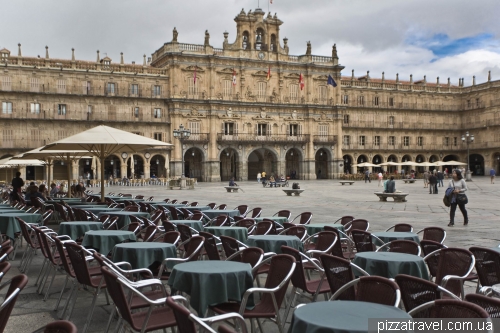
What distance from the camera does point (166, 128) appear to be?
Answer: 2015 inches

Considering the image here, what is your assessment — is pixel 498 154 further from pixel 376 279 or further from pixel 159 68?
pixel 376 279

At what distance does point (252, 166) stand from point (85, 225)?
50.6 metres

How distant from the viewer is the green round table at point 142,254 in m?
6.17

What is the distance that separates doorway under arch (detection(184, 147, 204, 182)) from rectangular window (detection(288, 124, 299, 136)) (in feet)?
33.5

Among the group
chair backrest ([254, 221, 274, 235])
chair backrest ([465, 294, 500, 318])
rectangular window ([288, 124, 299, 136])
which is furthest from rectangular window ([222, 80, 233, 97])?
chair backrest ([465, 294, 500, 318])

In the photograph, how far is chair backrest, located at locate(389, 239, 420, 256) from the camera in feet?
20.9

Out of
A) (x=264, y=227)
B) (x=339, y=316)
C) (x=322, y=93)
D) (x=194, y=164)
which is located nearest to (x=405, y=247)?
(x=264, y=227)

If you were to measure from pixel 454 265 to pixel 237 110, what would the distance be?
48.5 metres

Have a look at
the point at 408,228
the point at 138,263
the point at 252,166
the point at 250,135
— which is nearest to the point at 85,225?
the point at 138,263

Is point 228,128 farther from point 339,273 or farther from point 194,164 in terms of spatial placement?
point 339,273

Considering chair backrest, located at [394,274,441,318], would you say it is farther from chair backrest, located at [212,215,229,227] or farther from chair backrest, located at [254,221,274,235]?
chair backrest, located at [212,215,229,227]

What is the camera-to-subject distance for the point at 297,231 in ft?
27.3

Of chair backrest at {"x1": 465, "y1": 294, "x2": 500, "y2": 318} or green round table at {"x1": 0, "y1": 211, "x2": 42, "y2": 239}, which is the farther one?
green round table at {"x1": 0, "y1": 211, "x2": 42, "y2": 239}

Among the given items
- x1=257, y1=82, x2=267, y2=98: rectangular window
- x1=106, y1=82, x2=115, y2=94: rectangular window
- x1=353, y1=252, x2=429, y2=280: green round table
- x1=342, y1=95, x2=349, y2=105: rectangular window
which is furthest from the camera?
x1=342, y1=95, x2=349, y2=105: rectangular window
